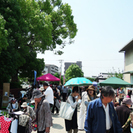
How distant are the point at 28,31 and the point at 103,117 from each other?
1591 centimetres

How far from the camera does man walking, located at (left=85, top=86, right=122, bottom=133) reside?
2998mm

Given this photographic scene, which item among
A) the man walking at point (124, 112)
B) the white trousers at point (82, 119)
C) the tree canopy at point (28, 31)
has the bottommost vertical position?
the white trousers at point (82, 119)

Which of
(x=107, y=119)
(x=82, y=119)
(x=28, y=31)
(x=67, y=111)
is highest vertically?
(x=28, y=31)

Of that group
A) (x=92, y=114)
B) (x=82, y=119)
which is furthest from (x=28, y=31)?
(x=92, y=114)

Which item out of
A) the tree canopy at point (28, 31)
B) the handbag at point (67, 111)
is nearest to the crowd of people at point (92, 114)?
the handbag at point (67, 111)

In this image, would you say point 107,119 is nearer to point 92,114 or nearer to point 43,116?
point 92,114

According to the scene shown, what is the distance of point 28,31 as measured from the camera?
17547 mm

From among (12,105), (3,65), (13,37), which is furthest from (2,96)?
(13,37)

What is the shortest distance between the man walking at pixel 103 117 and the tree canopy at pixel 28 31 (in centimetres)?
892

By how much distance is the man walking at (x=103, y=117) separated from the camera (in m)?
3.00

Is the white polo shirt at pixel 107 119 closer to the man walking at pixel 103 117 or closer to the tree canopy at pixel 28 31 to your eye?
the man walking at pixel 103 117

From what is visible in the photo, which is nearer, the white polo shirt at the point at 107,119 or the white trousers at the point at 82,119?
the white polo shirt at the point at 107,119

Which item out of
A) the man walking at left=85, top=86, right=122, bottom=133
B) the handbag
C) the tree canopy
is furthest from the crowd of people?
the tree canopy

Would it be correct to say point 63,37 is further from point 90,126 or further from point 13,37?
point 90,126
